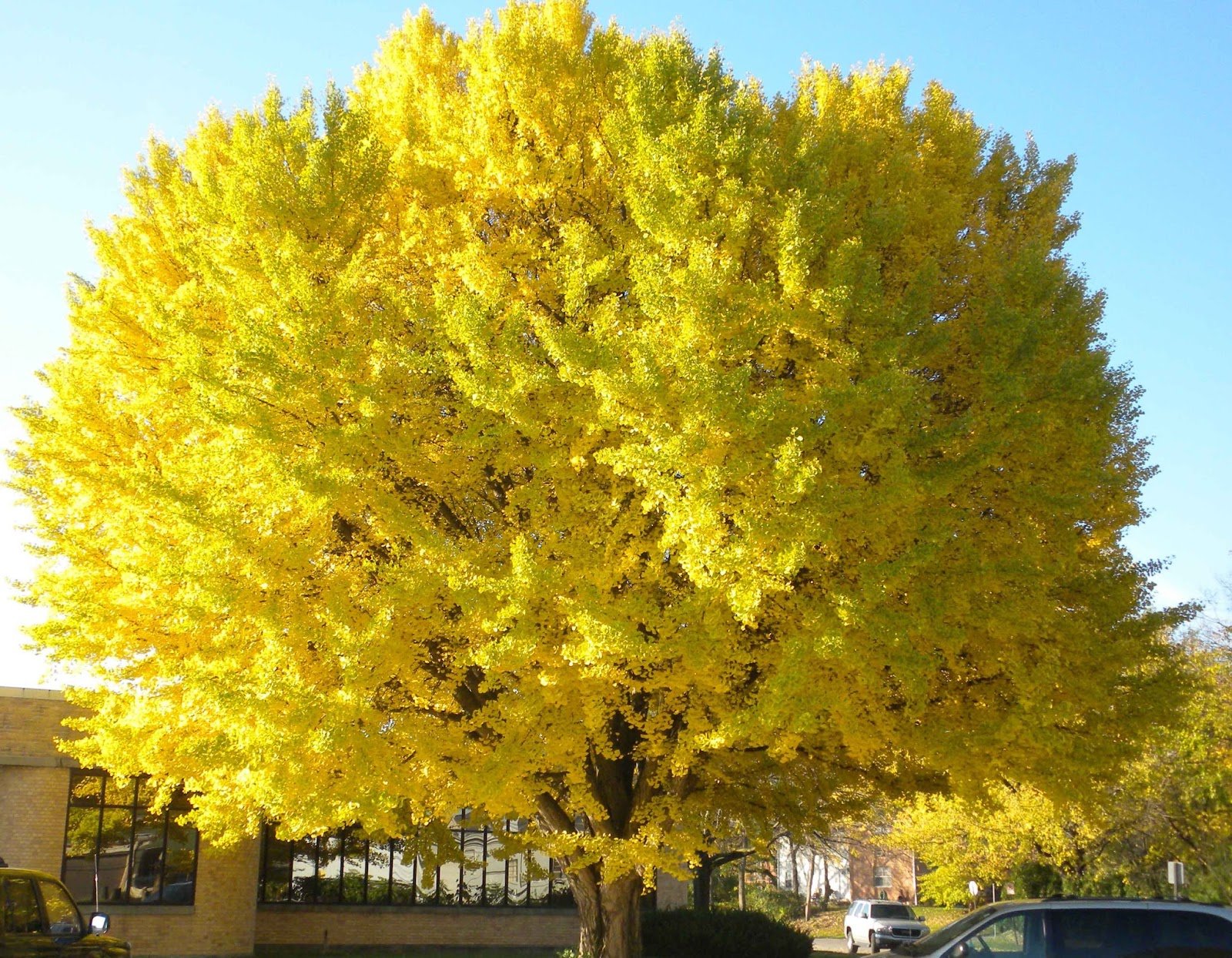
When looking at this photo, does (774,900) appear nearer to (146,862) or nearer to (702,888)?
(702,888)

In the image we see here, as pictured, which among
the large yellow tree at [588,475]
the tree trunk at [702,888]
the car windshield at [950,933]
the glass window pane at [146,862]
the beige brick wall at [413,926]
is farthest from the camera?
the tree trunk at [702,888]

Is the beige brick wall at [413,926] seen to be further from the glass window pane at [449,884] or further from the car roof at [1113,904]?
the car roof at [1113,904]

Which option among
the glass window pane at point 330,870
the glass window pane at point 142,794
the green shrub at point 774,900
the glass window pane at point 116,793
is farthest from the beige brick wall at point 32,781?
the green shrub at point 774,900

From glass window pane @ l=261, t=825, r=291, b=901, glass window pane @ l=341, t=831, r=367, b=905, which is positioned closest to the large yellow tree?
glass window pane @ l=261, t=825, r=291, b=901

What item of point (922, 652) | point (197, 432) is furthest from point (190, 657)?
point (922, 652)

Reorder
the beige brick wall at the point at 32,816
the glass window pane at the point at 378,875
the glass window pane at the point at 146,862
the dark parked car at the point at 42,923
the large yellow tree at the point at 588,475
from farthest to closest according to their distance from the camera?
the glass window pane at the point at 378,875
the glass window pane at the point at 146,862
the beige brick wall at the point at 32,816
the large yellow tree at the point at 588,475
the dark parked car at the point at 42,923

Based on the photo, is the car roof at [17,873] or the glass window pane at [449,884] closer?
the car roof at [17,873]

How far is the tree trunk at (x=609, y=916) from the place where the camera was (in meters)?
14.1

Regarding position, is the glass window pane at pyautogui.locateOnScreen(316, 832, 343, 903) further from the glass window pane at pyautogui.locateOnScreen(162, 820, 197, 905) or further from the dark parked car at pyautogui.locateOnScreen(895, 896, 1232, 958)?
the dark parked car at pyautogui.locateOnScreen(895, 896, 1232, 958)

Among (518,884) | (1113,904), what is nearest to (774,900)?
(518,884)

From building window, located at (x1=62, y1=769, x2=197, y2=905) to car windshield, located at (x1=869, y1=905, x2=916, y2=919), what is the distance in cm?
2260

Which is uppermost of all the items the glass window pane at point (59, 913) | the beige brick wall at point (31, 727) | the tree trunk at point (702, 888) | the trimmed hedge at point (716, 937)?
the beige brick wall at point (31, 727)

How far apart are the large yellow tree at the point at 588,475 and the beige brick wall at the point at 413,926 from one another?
1048 cm

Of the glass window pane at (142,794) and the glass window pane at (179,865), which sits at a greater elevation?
the glass window pane at (142,794)
